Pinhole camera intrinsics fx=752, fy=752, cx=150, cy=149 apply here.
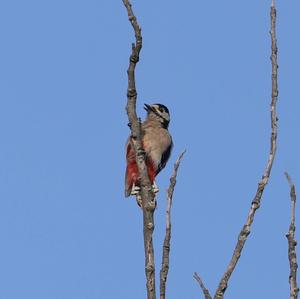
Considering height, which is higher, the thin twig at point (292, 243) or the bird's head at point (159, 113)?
the bird's head at point (159, 113)

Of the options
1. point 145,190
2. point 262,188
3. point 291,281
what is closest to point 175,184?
point 145,190

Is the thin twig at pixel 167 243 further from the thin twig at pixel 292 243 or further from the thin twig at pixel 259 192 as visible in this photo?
the thin twig at pixel 292 243

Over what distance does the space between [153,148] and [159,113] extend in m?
1.30

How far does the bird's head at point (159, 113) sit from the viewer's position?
10.4 meters

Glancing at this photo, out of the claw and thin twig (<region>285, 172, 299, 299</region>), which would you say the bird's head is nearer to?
the claw

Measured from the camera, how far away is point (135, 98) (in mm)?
4445

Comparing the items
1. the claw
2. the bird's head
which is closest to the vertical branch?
the claw

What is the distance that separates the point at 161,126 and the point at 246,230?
256 inches

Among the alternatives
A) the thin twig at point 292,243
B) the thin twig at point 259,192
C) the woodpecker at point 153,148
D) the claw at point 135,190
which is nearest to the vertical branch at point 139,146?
the thin twig at point 259,192

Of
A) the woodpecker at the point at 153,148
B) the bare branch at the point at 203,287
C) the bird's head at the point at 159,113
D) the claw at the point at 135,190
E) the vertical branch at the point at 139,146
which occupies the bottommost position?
the bare branch at the point at 203,287

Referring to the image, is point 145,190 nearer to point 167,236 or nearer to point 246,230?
point 167,236

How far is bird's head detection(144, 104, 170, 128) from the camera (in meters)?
10.4

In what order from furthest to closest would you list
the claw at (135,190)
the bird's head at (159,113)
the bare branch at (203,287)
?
the bird's head at (159,113)
the claw at (135,190)
the bare branch at (203,287)

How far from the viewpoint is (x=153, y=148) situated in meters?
9.34
